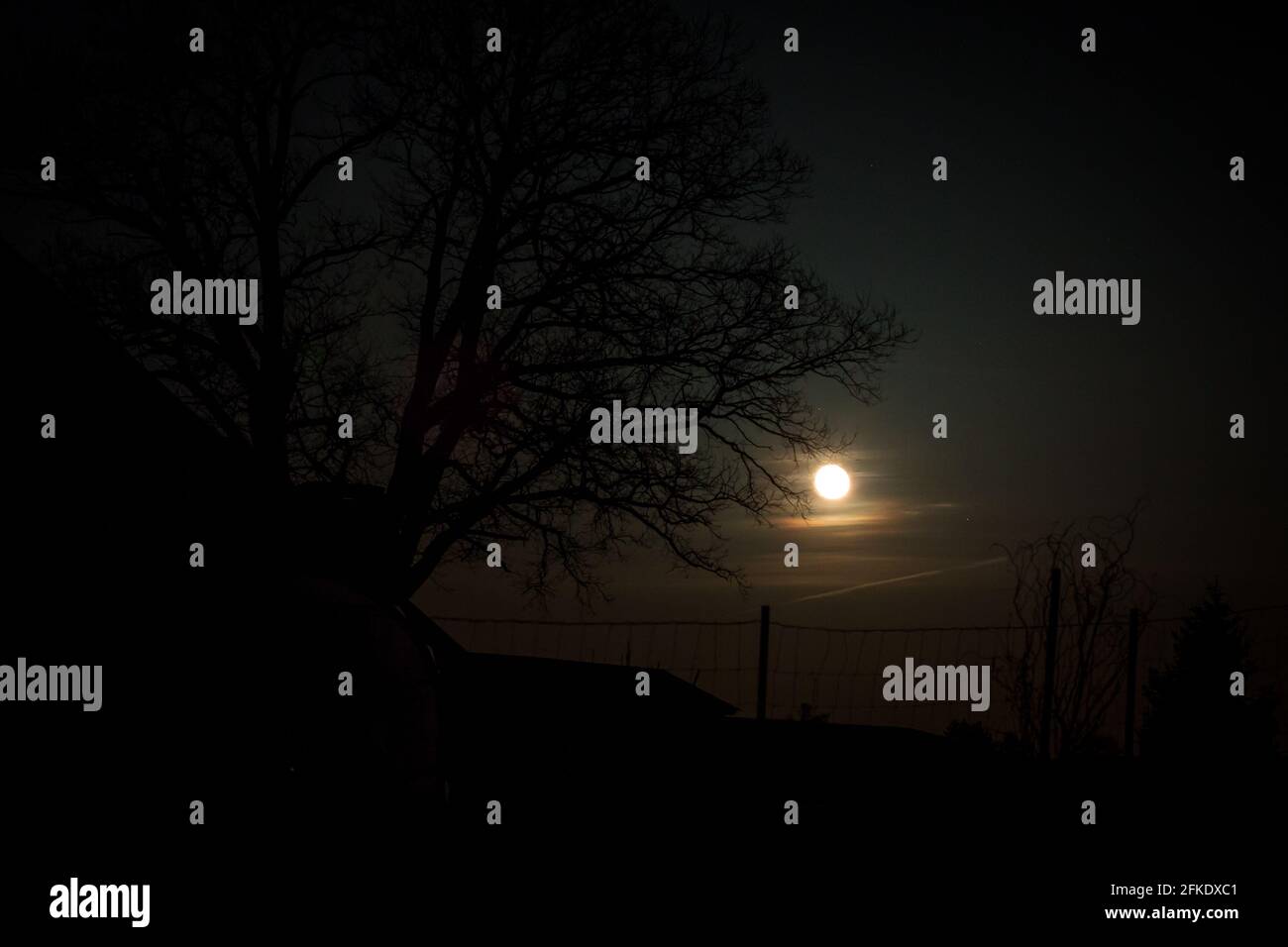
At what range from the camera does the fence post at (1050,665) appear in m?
12.6

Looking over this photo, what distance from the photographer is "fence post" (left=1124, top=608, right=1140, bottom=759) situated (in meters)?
12.9

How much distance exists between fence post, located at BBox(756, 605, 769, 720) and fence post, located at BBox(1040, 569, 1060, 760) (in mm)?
2884

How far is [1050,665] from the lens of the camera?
1259cm

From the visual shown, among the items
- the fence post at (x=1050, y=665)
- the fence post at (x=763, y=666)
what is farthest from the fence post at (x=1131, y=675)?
the fence post at (x=763, y=666)

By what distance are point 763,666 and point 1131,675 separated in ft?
12.8

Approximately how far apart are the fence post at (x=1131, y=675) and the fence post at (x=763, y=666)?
3.82 m
